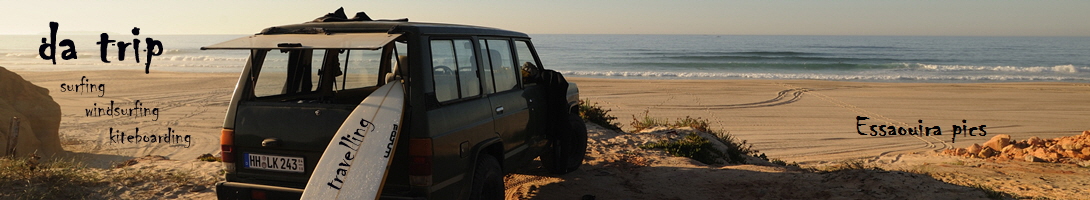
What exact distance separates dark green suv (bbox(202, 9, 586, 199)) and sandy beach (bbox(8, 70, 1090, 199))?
64.4 inches

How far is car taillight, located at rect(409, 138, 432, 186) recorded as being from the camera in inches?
158

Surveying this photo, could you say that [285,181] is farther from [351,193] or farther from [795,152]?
[795,152]

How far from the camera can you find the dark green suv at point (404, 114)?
4066mm

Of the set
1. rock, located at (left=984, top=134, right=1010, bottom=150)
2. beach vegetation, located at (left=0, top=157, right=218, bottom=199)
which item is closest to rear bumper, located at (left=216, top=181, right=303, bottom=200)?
beach vegetation, located at (left=0, top=157, right=218, bottom=199)

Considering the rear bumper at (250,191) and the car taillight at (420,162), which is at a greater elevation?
the car taillight at (420,162)

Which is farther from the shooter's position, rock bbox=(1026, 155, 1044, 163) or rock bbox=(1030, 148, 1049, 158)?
rock bbox=(1030, 148, 1049, 158)

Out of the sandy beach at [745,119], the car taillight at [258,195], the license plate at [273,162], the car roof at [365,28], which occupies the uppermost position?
the car roof at [365,28]

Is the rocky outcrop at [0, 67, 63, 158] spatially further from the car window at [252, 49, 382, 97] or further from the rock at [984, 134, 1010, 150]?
the rock at [984, 134, 1010, 150]

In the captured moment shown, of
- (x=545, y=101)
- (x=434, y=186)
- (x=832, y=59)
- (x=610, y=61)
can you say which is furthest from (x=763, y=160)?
(x=832, y=59)

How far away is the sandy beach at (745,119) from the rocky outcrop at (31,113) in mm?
499

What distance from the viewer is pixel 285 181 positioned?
435 cm

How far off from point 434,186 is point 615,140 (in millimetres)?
6006

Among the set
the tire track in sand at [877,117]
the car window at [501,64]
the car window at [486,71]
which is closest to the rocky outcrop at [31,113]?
the car window at [501,64]

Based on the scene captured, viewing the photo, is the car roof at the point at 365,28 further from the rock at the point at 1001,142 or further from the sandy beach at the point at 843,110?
the rock at the point at 1001,142
